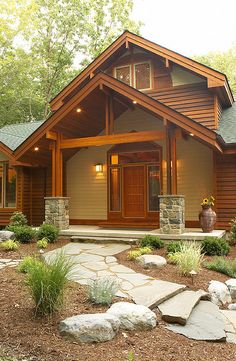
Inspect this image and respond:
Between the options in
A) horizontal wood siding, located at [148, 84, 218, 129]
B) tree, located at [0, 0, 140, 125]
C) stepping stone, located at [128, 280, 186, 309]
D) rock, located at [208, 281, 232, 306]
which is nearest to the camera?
stepping stone, located at [128, 280, 186, 309]

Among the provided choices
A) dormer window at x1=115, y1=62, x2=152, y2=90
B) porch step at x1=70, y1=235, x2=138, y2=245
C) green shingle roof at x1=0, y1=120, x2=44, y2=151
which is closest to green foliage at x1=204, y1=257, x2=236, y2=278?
porch step at x1=70, y1=235, x2=138, y2=245

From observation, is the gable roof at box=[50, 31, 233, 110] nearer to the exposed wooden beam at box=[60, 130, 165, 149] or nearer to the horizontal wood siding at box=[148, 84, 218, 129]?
the horizontal wood siding at box=[148, 84, 218, 129]

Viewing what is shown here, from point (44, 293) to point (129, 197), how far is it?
8199 mm

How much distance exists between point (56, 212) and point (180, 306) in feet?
21.2

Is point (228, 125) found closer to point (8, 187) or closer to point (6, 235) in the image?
point (6, 235)

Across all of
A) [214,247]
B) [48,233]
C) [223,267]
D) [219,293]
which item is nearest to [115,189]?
[48,233]

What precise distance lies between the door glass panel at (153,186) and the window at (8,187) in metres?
5.61

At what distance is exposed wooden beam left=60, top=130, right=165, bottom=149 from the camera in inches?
370

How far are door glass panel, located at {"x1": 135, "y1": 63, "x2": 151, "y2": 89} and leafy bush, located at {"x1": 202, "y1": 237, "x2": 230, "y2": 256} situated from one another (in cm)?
618

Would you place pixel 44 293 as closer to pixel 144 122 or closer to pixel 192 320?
pixel 192 320

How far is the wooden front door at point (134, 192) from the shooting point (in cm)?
1168

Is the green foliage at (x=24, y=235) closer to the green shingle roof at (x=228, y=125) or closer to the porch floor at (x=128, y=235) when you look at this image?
the porch floor at (x=128, y=235)

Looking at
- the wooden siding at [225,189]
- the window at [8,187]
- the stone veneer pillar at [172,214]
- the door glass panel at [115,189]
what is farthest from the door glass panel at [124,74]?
the window at [8,187]

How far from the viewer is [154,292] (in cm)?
486
